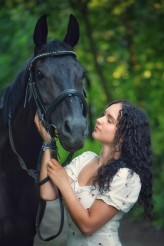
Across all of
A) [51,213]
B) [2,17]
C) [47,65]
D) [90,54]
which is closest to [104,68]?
[90,54]

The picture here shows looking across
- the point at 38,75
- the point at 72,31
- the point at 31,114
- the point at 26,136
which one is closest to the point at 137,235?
the point at 26,136

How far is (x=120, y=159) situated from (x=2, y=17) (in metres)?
4.27

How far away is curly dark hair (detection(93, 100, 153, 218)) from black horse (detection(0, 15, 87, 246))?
0.83ft

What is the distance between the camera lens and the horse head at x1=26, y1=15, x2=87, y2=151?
10.5 ft

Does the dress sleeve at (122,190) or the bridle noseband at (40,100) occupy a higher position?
the bridle noseband at (40,100)

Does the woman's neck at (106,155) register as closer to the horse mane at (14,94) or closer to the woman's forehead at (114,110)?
the woman's forehead at (114,110)

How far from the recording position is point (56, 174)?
3113 millimetres

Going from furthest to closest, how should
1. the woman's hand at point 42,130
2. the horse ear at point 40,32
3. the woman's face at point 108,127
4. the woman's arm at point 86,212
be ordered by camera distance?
the horse ear at point 40,32 → the woman's hand at point 42,130 → the woman's face at point 108,127 → the woman's arm at point 86,212

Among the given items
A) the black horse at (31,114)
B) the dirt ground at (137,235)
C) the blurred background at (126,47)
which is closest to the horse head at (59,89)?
the black horse at (31,114)

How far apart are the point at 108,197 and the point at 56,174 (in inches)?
12.2

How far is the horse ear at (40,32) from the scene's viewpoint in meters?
3.57

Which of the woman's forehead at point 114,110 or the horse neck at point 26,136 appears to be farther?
the horse neck at point 26,136

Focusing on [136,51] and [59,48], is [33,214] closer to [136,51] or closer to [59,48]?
[59,48]

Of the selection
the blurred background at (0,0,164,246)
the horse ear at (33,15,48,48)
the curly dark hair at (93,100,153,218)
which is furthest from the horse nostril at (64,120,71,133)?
the blurred background at (0,0,164,246)
